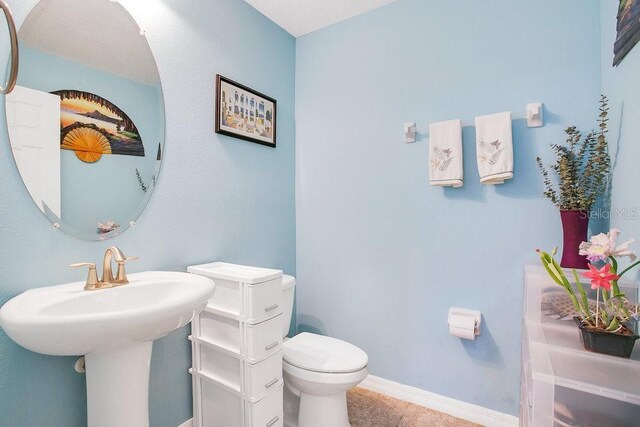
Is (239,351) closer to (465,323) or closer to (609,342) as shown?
(465,323)

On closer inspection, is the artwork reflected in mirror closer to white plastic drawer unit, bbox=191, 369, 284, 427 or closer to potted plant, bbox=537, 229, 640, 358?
white plastic drawer unit, bbox=191, 369, 284, 427

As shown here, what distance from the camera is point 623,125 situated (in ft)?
3.76

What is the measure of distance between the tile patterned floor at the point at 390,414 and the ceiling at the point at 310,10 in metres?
2.51

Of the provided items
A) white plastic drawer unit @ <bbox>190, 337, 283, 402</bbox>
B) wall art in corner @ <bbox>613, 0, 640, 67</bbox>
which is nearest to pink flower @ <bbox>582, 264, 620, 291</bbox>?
wall art in corner @ <bbox>613, 0, 640, 67</bbox>

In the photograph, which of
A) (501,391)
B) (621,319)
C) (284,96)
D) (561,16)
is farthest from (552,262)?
(284,96)

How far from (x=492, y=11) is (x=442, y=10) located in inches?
10.8

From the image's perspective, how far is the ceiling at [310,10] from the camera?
1.96 m

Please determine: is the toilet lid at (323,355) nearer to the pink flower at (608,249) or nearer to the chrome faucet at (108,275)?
the chrome faucet at (108,275)

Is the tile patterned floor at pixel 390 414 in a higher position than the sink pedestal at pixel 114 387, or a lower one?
lower

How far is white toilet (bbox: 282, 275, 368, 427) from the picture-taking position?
146 centimetres

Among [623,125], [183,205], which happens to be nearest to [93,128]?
[183,205]

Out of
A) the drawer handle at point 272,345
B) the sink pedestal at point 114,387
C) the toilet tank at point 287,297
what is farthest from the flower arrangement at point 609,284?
the sink pedestal at point 114,387

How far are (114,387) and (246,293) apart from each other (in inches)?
21.5

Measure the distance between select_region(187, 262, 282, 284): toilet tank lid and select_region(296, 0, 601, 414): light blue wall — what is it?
0.81 metres
